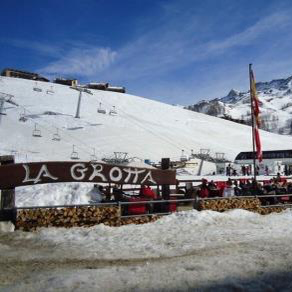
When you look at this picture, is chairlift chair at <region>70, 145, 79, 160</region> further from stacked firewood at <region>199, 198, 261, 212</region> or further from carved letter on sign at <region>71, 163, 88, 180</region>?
carved letter on sign at <region>71, 163, 88, 180</region>

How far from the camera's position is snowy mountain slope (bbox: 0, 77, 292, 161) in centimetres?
5147

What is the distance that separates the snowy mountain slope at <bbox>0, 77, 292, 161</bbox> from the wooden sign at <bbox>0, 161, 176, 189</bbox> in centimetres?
3148

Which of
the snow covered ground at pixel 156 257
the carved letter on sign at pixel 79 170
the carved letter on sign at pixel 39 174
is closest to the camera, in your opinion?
the snow covered ground at pixel 156 257

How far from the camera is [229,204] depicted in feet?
44.6

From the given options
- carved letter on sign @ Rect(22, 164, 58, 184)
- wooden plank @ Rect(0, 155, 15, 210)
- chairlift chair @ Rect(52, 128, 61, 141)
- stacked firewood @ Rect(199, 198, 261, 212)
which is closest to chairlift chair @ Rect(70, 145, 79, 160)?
chairlift chair @ Rect(52, 128, 61, 141)

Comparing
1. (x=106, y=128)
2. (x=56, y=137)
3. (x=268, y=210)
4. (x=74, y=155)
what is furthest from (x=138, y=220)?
(x=106, y=128)

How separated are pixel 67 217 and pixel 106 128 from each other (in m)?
51.0

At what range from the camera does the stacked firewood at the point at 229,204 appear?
1312 centimetres

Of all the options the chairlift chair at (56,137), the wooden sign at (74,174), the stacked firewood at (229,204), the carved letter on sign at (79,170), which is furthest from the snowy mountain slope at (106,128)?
the stacked firewood at (229,204)

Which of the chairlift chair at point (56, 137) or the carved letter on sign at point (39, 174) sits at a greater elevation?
the chairlift chair at point (56, 137)

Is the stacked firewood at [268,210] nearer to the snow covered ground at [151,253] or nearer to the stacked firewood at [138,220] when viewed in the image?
the snow covered ground at [151,253]

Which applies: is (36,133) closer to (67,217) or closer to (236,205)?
(236,205)

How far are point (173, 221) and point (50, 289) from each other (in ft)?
19.3

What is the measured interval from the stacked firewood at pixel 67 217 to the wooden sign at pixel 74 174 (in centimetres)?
100
